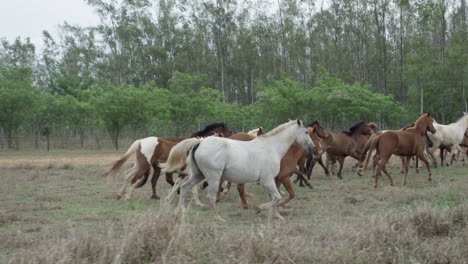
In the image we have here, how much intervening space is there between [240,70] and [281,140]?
43.5m

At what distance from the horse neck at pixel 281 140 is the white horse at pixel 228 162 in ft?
0.07

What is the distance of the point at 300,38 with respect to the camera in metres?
47.6

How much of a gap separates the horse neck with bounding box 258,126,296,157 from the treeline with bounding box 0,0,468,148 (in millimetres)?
22333

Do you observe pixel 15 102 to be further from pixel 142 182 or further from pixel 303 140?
pixel 303 140

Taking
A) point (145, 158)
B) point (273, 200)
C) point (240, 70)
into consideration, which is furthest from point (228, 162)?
point (240, 70)

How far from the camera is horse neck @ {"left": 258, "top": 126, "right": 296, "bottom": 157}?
7551mm

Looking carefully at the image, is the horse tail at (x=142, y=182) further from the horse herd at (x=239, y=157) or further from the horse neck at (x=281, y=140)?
the horse neck at (x=281, y=140)

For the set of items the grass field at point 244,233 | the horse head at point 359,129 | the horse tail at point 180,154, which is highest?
the horse head at point 359,129

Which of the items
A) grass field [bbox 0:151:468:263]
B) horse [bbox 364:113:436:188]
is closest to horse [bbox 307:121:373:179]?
horse [bbox 364:113:436:188]

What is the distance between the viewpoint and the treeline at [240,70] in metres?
33.0

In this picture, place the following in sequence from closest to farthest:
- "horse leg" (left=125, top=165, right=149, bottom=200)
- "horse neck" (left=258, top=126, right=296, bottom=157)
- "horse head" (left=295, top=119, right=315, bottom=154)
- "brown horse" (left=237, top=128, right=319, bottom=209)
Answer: "horse neck" (left=258, top=126, right=296, bottom=157)
"brown horse" (left=237, top=128, right=319, bottom=209)
"horse head" (left=295, top=119, right=315, bottom=154)
"horse leg" (left=125, top=165, right=149, bottom=200)

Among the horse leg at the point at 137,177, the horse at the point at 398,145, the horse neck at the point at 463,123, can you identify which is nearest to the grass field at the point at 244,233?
the horse leg at the point at 137,177

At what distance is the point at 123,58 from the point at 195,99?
78.5 ft

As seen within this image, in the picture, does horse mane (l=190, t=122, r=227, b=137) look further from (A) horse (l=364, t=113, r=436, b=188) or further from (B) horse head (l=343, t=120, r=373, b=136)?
(B) horse head (l=343, t=120, r=373, b=136)
